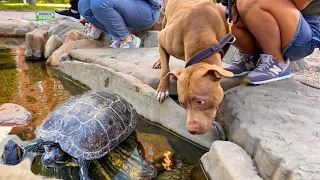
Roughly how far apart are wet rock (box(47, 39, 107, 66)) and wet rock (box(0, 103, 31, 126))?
2211 mm

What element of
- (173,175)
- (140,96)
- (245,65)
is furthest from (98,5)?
(173,175)

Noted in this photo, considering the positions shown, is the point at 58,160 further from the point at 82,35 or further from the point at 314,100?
the point at 82,35

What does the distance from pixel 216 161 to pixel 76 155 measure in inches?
39.1

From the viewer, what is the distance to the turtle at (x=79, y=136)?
2660 millimetres

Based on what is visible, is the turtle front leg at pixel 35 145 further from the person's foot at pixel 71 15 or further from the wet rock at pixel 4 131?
the person's foot at pixel 71 15

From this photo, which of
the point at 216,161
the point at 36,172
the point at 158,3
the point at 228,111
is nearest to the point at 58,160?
the point at 36,172

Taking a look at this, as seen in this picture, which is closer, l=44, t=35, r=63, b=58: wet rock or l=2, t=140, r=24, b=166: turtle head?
l=2, t=140, r=24, b=166: turtle head

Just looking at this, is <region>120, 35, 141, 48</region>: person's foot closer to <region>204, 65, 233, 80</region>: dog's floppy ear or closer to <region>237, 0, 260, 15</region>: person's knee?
<region>237, 0, 260, 15</region>: person's knee

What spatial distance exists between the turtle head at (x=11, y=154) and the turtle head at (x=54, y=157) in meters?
0.18

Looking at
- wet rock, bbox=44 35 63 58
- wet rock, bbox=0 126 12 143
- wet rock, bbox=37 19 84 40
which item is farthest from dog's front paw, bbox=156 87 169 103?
wet rock, bbox=37 19 84 40

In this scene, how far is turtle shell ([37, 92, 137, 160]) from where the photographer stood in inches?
105

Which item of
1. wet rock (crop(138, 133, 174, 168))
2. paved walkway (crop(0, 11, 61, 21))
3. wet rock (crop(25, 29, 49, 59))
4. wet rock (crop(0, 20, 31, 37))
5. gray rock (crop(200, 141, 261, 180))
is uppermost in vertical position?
gray rock (crop(200, 141, 261, 180))

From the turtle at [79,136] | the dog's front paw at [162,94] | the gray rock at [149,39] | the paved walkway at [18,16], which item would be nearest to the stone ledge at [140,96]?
the dog's front paw at [162,94]

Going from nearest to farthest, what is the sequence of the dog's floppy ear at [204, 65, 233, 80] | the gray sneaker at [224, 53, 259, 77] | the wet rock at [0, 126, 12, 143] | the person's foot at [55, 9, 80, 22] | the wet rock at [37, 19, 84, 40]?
the dog's floppy ear at [204, 65, 233, 80] → the wet rock at [0, 126, 12, 143] → the gray sneaker at [224, 53, 259, 77] → the wet rock at [37, 19, 84, 40] → the person's foot at [55, 9, 80, 22]
